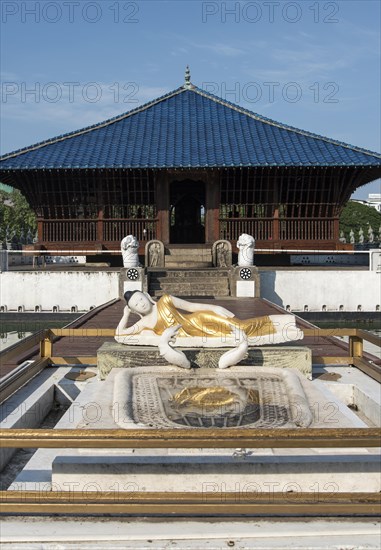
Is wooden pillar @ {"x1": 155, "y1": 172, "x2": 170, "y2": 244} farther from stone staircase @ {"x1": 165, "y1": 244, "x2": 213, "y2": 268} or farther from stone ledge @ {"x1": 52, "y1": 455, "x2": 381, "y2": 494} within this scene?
stone ledge @ {"x1": 52, "y1": 455, "x2": 381, "y2": 494}

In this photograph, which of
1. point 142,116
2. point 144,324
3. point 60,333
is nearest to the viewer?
point 144,324

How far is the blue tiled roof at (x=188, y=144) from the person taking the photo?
20188 millimetres

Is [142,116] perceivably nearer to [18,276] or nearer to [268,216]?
[268,216]

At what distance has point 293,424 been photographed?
4207mm

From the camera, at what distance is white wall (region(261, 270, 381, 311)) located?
55.1 ft

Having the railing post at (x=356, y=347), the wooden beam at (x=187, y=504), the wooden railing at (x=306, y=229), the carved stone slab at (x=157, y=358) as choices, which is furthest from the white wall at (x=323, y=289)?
the wooden beam at (x=187, y=504)

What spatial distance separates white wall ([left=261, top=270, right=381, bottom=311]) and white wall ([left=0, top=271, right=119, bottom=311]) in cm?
484

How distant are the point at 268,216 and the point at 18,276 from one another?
972 cm

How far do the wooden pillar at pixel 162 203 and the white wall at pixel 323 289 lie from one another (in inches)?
229

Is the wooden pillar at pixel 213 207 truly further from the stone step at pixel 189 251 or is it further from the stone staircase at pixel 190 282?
the stone staircase at pixel 190 282

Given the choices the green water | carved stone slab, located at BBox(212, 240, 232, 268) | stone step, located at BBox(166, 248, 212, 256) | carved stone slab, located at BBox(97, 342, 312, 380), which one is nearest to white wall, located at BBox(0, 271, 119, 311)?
the green water

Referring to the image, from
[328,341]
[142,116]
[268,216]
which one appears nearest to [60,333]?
[328,341]

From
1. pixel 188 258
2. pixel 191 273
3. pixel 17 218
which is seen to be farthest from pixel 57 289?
pixel 17 218

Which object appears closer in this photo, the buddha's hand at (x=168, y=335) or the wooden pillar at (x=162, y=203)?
the buddha's hand at (x=168, y=335)
